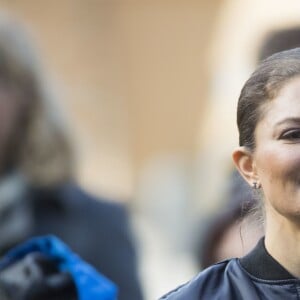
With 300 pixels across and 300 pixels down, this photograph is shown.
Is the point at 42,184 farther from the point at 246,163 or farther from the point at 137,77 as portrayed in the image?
the point at 137,77

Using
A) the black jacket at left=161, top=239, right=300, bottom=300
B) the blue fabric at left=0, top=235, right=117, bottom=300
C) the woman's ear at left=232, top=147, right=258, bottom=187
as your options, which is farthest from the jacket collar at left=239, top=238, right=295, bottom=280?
the blue fabric at left=0, top=235, right=117, bottom=300

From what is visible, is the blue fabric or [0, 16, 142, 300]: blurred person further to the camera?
[0, 16, 142, 300]: blurred person

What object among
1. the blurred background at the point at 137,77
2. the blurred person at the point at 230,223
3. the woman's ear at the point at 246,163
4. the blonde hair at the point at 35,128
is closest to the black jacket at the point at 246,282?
the woman's ear at the point at 246,163

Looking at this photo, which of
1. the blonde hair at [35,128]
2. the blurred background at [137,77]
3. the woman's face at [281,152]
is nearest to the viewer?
the woman's face at [281,152]

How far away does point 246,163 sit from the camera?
212 cm

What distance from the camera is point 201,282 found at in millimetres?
2090

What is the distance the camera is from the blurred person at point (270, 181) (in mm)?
2027

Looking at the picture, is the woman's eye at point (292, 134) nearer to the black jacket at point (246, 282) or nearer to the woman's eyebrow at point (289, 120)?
the woman's eyebrow at point (289, 120)

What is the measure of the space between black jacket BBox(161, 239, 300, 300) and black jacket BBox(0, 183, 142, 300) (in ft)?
4.65

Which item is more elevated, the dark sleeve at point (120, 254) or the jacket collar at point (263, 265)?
the jacket collar at point (263, 265)

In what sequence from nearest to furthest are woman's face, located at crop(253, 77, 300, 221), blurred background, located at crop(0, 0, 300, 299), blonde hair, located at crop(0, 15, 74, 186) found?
woman's face, located at crop(253, 77, 300, 221) → blonde hair, located at crop(0, 15, 74, 186) → blurred background, located at crop(0, 0, 300, 299)

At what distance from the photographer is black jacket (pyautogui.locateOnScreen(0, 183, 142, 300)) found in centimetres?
358

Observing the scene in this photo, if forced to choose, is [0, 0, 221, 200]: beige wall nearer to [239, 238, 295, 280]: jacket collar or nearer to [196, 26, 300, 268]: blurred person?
[196, 26, 300, 268]: blurred person

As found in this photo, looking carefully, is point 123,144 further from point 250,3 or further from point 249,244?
point 249,244
